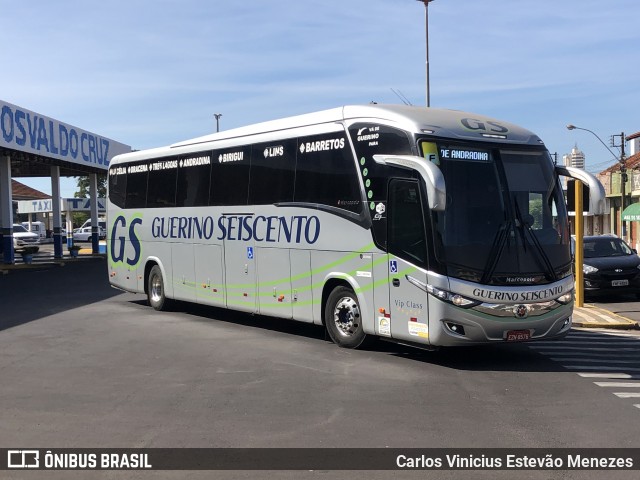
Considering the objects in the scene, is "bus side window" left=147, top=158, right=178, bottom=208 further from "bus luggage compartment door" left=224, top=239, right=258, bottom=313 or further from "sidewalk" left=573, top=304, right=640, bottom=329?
"sidewalk" left=573, top=304, right=640, bottom=329

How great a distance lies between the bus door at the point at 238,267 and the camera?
13773 millimetres

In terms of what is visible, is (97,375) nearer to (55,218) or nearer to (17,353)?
(17,353)

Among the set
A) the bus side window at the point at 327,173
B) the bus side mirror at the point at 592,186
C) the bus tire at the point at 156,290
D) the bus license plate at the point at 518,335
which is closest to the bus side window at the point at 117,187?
the bus tire at the point at 156,290

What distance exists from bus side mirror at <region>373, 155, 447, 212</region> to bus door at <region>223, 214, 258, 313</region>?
4646 millimetres

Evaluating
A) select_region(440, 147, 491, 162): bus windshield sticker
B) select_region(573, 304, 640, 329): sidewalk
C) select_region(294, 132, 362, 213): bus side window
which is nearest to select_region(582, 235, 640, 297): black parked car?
select_region(573, 304, 640, 329): sidewalk

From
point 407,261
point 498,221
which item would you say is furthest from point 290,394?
point 498,221

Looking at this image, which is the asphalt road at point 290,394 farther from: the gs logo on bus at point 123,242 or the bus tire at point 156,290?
the gs logo on bus at point 123,242

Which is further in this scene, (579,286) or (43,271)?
(43,271)

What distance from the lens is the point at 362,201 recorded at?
11055 mm

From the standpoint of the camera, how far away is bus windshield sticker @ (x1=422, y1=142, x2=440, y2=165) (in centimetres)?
998

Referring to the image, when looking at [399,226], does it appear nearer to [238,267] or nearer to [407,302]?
[407,302]

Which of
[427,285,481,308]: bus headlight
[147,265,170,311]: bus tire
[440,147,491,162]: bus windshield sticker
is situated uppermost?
[440,147,491,162]: bus windshield sticker
